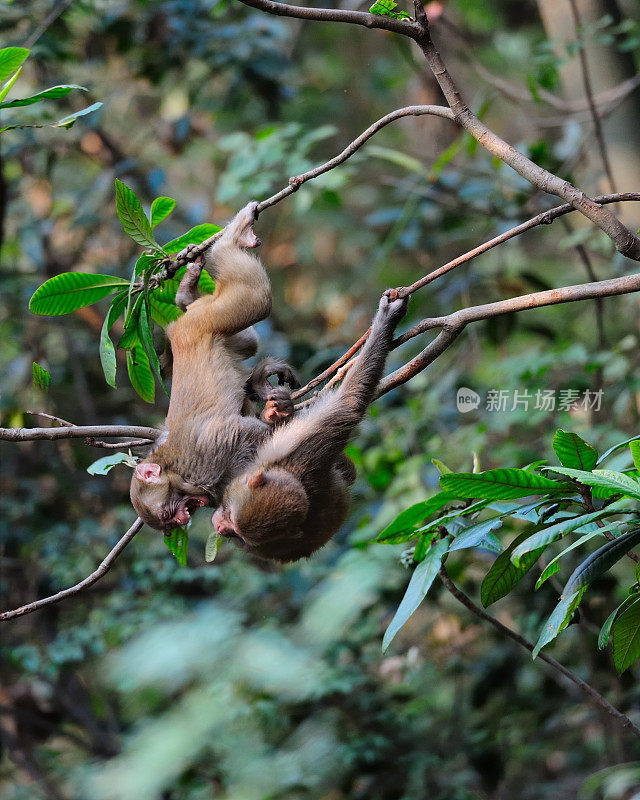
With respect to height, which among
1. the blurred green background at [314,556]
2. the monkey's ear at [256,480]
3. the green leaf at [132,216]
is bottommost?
the blurred green background at [314,556]

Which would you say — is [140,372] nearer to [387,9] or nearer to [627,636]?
[387,9]

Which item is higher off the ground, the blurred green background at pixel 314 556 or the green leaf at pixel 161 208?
the green leaf at pixel 161 208

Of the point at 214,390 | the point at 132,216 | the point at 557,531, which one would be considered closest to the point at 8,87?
the point at 132,216

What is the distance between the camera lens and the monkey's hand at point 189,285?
2617mm

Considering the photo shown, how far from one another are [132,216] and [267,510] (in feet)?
2.98

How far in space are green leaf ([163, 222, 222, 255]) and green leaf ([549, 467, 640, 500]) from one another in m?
1.42

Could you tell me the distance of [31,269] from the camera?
625 centimetres

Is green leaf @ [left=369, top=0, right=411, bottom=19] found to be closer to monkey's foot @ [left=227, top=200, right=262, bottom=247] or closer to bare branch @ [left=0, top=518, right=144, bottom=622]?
monkey's foot @ [left=227, top=200, right=262, bottom=247]

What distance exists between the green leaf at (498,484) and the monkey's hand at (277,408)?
0.87 meters

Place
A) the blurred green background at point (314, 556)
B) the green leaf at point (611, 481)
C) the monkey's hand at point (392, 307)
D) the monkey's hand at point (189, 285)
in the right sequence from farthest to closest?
the blurred green background at point (314, 556)
the monkey's hand at point (189, 285)
the monkey's hand at point (392, 307)
the green leaf at point (611, 481)

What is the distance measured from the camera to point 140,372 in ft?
8.82

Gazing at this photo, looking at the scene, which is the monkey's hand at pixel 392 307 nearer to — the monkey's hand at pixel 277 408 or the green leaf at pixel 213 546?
the monkey's hand at pixel 277 408

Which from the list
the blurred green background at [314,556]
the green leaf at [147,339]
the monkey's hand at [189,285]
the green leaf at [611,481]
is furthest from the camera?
the blurred green background at [314,556]

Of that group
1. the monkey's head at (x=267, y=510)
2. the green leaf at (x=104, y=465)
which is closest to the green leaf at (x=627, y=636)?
the monkey's head at (x=267, y=510)
